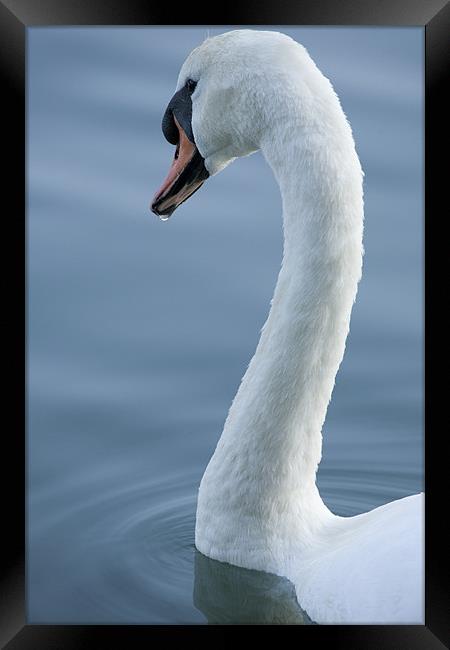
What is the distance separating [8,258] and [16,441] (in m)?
0.44

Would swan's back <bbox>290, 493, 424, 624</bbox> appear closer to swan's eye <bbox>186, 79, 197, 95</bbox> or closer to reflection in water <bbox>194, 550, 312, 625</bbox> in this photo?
reflection in water <bbox>194, 550, 312, 625</bbox>

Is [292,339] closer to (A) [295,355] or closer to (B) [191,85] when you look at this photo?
(A) [295,355]

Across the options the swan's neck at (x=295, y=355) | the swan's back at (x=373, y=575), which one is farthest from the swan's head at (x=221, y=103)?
the swan's back at (x=373, y=575)

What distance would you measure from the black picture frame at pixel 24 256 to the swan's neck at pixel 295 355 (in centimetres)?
27

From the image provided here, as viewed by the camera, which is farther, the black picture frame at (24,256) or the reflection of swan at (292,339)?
the reflection of swan at (292,339)

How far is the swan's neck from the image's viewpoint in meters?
3.77

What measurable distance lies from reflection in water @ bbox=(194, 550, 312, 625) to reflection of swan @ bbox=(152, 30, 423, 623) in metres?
0.03

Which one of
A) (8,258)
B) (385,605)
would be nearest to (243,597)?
(385,605)

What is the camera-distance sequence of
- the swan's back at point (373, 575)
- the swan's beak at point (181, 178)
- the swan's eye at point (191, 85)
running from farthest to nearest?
the swan's beak at point (181, 178) → the swan's eye at point (191, 85) → the swan's back at point (373, 575)

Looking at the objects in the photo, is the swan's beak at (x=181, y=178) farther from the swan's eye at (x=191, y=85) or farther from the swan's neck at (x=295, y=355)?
the swan's neck at (x=295, y=355)

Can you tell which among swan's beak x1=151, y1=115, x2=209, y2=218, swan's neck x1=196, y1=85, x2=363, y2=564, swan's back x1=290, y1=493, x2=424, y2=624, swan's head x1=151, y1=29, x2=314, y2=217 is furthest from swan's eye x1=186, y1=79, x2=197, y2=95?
swan's back x1=290, y1=493, x2=424, y2=624

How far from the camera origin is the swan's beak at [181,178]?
14.0ft

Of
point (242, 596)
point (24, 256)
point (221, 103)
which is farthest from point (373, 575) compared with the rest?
point (221, 103)

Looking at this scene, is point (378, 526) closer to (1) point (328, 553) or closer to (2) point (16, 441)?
(1) point (328, 553)
